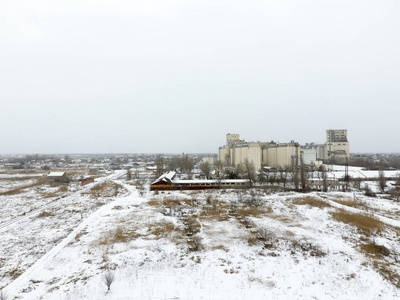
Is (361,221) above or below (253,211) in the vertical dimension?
above

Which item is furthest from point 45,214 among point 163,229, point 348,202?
point 348,202

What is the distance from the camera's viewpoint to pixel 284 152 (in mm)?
52188

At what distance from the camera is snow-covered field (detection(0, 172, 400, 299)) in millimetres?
7930

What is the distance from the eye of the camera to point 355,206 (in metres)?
19.9

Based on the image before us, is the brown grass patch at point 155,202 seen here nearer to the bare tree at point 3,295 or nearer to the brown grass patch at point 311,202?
the bare tree at point 3,295

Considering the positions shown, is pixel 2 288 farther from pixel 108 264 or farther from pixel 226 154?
pixel 226 154

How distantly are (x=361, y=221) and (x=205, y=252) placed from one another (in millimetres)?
12297

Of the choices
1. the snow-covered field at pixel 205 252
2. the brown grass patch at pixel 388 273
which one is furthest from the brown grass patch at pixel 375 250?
the brown grass patch at pixel 388 273

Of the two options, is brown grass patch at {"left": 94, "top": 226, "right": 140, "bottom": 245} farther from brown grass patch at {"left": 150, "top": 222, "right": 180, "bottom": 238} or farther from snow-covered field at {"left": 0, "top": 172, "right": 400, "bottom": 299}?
brown grass patch at {"left": 150, "top": 222, "right": 180, "bottom": 238}

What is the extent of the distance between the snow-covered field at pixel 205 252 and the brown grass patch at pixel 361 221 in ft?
0.20

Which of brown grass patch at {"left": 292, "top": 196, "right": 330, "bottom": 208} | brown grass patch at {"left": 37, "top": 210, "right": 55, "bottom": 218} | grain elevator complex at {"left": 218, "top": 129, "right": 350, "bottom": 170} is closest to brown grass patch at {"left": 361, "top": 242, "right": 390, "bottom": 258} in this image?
brown grass patch at {"left": 292, "top": 196, "right": 330, "bottom": 208}

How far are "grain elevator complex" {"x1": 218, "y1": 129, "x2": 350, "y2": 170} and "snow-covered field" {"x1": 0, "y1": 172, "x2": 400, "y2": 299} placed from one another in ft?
74.0

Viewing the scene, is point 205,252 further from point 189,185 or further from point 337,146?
point 337,146

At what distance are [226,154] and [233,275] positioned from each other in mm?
58245
